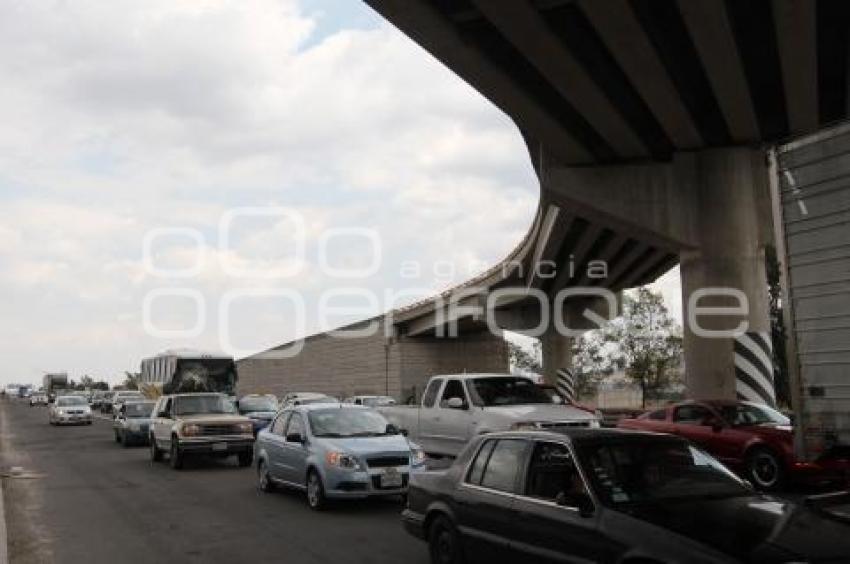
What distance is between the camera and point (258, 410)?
30.2m

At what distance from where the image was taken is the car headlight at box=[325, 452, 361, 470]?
12891 mm

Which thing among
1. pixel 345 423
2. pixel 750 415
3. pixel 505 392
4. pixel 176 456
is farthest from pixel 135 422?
pixel 750 415

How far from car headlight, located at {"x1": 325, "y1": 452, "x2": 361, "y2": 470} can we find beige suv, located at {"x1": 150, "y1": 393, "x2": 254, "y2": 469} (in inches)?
320

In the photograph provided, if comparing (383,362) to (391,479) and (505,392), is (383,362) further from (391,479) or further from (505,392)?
(391,479)

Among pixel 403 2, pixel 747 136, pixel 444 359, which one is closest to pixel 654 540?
pixel 403 2

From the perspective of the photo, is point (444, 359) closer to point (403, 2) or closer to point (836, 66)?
point (836, 66)

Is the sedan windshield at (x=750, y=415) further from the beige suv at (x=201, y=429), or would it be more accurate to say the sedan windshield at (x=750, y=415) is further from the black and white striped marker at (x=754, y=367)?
the beige suv at (x=201, y=429)

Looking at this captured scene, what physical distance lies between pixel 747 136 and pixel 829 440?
17686 millimetres

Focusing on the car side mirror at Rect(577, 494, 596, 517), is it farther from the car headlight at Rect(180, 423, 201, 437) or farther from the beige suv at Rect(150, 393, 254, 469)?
the car headlight at Rect(180, 423, 201, 437)

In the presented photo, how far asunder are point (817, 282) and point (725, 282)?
54.0 feet

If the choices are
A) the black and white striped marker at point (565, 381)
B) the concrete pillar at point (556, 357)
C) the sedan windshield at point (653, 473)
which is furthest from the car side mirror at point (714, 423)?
the concrete pillar at point (556, 357)

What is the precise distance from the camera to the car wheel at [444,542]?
7922 mm

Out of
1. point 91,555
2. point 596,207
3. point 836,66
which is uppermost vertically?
point 836,66

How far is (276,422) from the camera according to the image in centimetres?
1550
